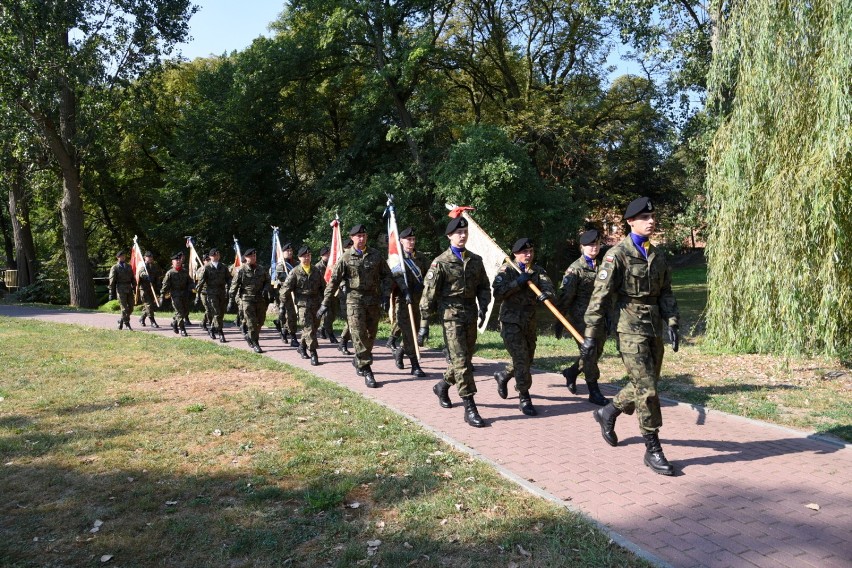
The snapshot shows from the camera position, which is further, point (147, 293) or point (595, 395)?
point (147, 293)

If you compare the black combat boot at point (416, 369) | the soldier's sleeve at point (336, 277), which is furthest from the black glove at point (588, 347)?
the soldier's sleeve at point (336, 277)

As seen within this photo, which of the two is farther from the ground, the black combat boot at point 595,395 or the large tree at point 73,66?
the large tree at point 73,66

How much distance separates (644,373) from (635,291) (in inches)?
29.8

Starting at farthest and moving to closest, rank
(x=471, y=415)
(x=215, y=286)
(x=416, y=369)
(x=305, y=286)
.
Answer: (x=215, y=286) < (x=305, y=286) < (x=416, y=369) < (x=471, y=415)

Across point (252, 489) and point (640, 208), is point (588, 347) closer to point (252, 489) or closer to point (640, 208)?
point (640, 208)

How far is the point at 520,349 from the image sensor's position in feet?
26.0

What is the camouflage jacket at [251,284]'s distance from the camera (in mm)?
13414

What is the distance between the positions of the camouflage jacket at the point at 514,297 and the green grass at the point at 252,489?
1920mm

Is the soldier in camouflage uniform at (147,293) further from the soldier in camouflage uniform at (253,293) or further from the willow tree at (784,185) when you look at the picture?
the willow tree at (784,185)

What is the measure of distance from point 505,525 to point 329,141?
26208 mm

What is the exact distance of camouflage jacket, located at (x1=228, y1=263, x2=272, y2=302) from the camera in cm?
1341

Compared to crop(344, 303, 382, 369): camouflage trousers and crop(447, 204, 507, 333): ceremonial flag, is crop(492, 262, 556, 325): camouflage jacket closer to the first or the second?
crop(447, 204, 507, 333): ceremonial flag

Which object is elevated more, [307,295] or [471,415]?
[307,295]

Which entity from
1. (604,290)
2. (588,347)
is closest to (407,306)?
(588,347)
